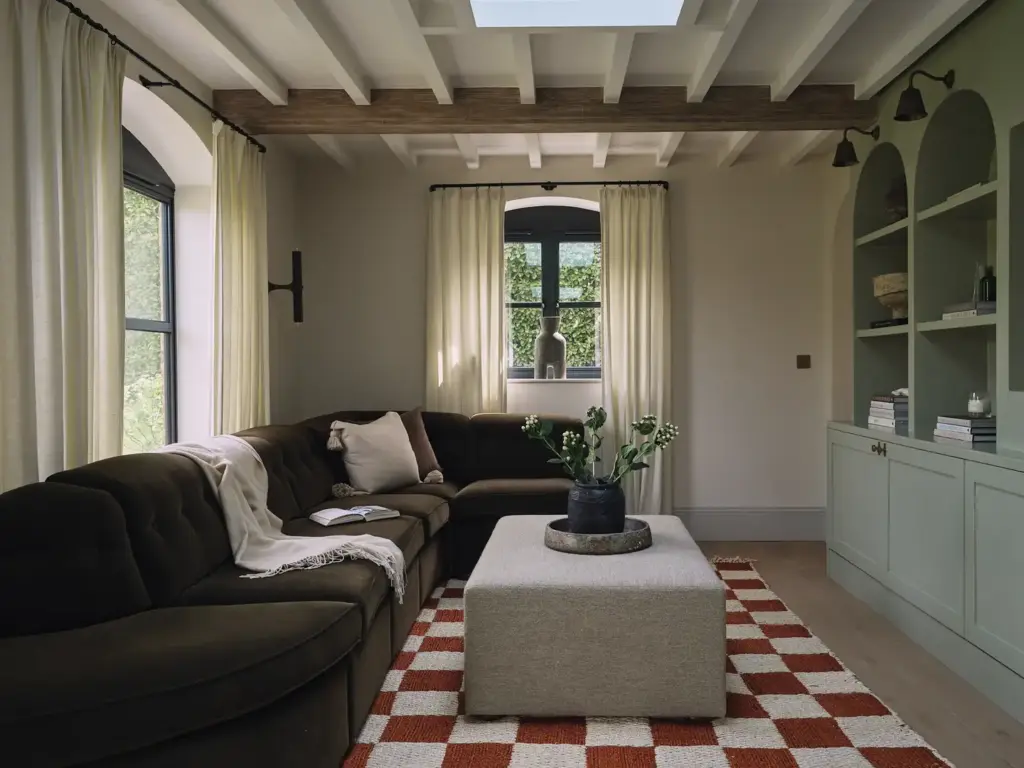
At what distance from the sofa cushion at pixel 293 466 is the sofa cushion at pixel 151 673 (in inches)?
50.8

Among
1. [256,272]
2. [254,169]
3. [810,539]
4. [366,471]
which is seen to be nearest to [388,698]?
[366,471]

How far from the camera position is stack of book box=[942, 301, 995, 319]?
319 centimetres

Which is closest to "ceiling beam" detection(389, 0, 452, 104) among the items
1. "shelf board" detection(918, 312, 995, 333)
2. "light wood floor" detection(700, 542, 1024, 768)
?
"shelf board" detection(918, 312, 995, 333)

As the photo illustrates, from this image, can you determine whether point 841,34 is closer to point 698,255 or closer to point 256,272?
point 698,255

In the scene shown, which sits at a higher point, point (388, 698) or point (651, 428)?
point (651, 428)

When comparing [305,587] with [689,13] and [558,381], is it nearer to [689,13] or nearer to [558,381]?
[689,13]

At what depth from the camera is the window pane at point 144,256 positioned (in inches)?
147

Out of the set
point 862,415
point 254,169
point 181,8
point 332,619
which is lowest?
point 332,619

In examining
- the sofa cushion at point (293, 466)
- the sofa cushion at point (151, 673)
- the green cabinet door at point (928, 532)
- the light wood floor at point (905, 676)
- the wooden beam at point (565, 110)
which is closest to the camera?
the sofa cushion at point (151, 673)

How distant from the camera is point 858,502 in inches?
158

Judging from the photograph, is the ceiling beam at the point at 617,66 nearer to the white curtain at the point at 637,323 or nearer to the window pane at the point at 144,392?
the white curtain at the point at 637,323

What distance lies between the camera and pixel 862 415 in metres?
4.27

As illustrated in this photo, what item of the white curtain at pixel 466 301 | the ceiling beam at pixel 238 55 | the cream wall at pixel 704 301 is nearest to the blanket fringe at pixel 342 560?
the ceiling beam at pixel 238 55

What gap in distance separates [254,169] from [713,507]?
3601 millimetres
